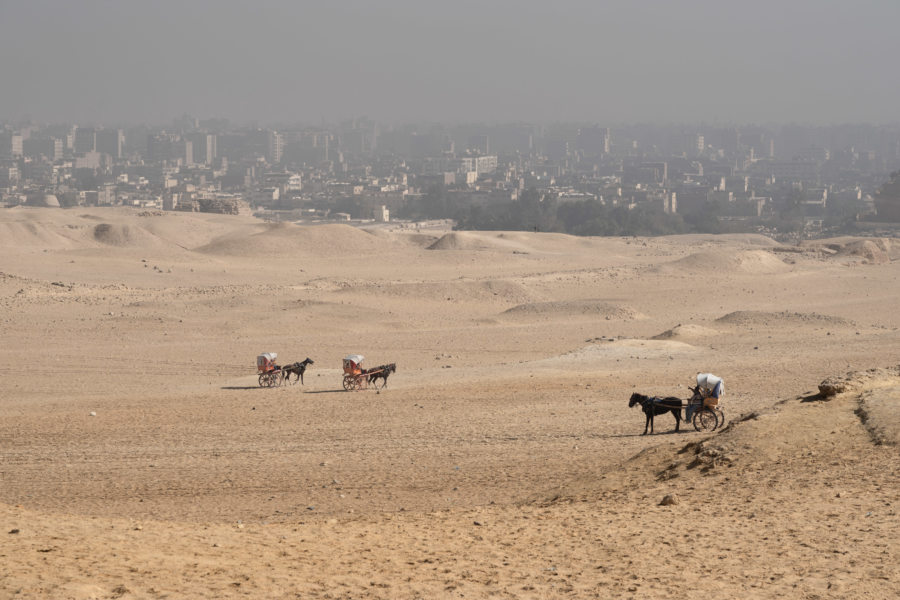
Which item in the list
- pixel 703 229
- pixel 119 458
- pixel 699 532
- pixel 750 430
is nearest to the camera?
pixel 699 532

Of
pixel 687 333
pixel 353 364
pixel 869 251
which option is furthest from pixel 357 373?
pixel 869 251

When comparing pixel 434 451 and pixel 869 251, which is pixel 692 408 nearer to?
pixel 434 451

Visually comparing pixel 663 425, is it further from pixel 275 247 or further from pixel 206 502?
pixel 275 247

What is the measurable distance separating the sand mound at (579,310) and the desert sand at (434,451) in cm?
14

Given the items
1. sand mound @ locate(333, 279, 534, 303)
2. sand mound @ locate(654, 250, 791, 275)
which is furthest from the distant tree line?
sand mound @ locate(333, 279, 534, 303)

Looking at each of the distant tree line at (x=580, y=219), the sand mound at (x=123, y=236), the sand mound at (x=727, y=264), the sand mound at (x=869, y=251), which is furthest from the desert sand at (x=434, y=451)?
the distant tree line at (x=580, y=219)

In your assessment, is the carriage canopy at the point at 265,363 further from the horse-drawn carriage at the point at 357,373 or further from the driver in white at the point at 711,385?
the driver in white at the point at 711,385

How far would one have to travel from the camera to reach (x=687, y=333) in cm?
2898

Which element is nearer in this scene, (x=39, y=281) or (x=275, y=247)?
(x=39, y=281)

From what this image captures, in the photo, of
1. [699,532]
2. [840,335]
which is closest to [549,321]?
[840,335]

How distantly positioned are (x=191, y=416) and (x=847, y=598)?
12.7 m

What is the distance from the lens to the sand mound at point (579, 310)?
1433 inches

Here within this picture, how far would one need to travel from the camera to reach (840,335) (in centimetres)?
2864

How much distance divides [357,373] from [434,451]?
6281 mm
